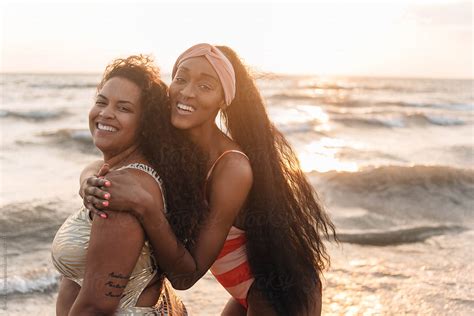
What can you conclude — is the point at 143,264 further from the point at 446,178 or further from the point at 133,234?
the point at 446,178

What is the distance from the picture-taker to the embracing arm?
2.74 m

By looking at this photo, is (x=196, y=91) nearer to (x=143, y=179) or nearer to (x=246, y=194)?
(x=246, y=194)

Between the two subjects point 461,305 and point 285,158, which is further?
point 461,305

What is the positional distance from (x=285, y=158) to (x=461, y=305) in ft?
9.25

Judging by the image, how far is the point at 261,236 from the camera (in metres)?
3.68

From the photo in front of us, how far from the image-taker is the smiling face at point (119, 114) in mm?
2941

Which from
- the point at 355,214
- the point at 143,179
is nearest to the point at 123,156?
the point at 143,179

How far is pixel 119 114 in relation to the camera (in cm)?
294

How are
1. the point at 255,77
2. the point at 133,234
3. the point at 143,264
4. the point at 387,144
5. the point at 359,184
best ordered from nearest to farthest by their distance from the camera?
the point at 133,234, the point at 143,264, the point at 255,77, the point at 359,184, the point at 387,144

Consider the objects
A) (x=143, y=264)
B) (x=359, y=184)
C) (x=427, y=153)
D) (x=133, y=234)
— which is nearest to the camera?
(x=133, y=234)

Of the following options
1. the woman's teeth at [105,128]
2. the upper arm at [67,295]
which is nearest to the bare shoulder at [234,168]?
the woman's teeth at [105,128]

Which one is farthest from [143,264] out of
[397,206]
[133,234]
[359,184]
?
[359,184]

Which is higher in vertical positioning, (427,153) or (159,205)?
(159,205)

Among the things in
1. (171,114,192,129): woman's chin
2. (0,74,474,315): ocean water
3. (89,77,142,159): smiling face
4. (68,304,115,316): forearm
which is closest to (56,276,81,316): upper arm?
(68,304,115,316): forearm
